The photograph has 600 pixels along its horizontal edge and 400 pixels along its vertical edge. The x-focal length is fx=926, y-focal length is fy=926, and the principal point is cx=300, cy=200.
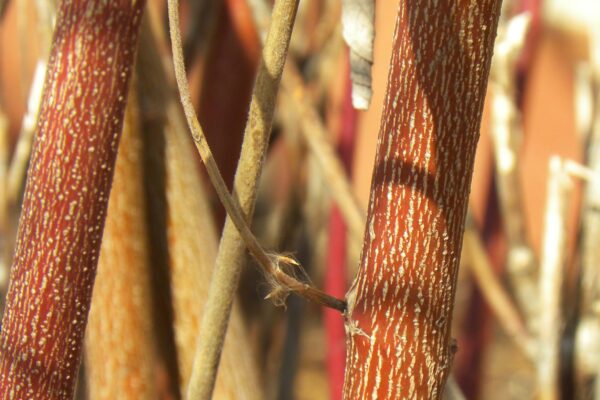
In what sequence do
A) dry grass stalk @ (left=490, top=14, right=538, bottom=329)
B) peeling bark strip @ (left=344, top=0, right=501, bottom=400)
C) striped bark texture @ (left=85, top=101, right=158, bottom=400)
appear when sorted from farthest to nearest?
dry grass stalk @ (left=490, top=14, right=538, bottom=329)
striped bark texture @ (left=85, top=101, right=158, bottom=400)
peeling bark strip @ (left=344, top=0, right=501, bottom=400)

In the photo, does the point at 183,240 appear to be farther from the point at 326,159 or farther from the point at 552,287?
the point at 552,287

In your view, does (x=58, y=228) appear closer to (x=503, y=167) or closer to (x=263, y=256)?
(x=263, y=256)

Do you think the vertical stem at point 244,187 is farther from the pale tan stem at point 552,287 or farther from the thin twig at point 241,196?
the pale tan stem at point 552,287

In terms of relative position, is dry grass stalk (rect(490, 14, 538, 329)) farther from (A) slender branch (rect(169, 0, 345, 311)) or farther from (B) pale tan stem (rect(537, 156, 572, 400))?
(A) slender branch (rect(169, 0, 345, 311))

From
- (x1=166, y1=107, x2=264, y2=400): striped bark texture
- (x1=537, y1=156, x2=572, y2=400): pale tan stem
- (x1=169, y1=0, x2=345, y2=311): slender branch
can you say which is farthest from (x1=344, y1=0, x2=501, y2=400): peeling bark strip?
(x1=537, y1=156, x2=572, y2=400): pale tan stem

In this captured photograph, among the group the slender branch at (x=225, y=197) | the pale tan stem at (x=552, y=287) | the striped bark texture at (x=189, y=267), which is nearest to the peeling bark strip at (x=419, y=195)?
the slender branch at (x=225, y=197)

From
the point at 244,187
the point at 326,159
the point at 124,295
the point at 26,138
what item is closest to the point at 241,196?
the point at 244,187
